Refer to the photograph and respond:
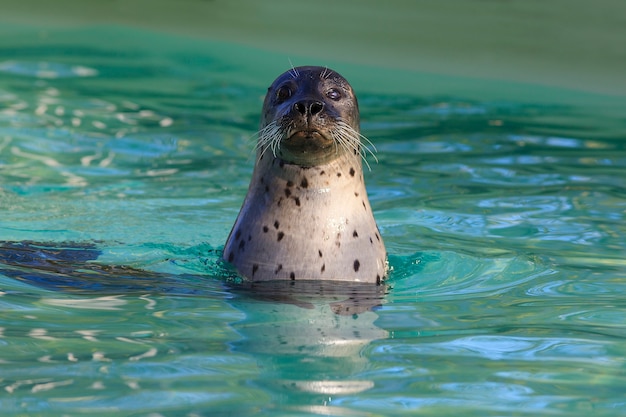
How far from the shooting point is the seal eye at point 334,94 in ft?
15.3

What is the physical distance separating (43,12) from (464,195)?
6.90 m

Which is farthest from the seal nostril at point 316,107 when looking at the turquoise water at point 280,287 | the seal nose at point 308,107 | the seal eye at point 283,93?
the turquoise water at point 280,287

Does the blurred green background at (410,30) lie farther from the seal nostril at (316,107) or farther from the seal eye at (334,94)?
the seal nostril at (316,107)

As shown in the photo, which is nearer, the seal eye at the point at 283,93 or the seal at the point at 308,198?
the seal at the point at 308,198

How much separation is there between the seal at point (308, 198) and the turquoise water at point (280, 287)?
17 centimetres

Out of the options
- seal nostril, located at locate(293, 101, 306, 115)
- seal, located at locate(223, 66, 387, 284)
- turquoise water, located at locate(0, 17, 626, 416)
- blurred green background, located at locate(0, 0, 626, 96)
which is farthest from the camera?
blurred green background, located at locate(0, 0, 626, 96)

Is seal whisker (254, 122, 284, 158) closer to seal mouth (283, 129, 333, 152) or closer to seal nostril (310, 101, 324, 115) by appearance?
seal mouth (283, 129, 333, 152)

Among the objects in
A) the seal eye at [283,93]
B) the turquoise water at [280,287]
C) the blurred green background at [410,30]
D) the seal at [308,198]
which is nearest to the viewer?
the turquoise water at [280,287]

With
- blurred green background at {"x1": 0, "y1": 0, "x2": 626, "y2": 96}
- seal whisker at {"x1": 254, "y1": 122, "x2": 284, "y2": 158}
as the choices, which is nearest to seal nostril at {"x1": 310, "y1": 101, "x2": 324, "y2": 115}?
seal whisker at {"x1": 254, "y1": 122, "x2": 284, "y2": 158}

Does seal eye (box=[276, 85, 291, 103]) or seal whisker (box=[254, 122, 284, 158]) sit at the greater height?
seal eye (box=[276, 85, 291, 103])

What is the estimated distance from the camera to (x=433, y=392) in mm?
2963

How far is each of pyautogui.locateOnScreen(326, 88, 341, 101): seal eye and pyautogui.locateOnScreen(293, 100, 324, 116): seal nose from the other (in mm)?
307

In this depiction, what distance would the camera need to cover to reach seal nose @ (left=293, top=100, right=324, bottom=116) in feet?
14.1

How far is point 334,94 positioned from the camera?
469 cm
